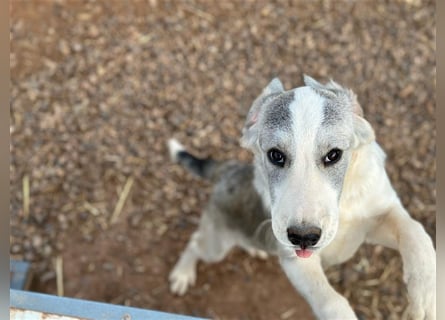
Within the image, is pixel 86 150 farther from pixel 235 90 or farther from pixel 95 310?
pixel 95 310

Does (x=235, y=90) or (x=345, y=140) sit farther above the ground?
(x=345, y=140)

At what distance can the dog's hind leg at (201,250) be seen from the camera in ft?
15.2

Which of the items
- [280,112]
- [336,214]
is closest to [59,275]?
[280,112]

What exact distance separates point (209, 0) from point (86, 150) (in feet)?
6.76

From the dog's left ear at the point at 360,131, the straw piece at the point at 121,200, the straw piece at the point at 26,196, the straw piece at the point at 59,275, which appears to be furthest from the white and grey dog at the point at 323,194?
the straw piece at the point at 26,196

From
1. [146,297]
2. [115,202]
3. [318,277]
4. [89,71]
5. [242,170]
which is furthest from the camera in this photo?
[89,71]

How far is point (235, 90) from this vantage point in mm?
6012

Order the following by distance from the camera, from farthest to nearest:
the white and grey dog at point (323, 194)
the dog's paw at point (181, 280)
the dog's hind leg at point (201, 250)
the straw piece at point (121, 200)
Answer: the straw piece at point (121, 200), the dog's paw at point (181, 280), the dog's hind leg at point (201, 250), the white and grey dog at point (323, 194)

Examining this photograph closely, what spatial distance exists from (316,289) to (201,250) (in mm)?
1816

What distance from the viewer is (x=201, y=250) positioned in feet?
16.4

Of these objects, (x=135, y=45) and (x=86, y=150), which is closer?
(x=86, y=150)

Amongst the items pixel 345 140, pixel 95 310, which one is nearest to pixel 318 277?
pixel 345 140

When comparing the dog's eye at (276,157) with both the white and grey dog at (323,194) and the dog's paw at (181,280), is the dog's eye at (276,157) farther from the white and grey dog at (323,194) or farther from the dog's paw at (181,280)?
the dog's paw at (181,280)

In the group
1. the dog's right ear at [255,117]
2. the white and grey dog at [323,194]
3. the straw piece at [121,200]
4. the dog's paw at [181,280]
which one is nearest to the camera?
the white and grey dog at [323,194]
